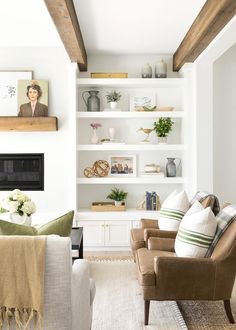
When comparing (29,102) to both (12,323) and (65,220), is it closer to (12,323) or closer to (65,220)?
(65,220)

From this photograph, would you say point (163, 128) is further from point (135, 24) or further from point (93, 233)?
point (93, 233)

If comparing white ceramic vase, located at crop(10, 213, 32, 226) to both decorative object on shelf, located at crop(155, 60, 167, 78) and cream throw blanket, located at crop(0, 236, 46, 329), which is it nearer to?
cream throw blanket, located at crop(0, 236, 46, 329)

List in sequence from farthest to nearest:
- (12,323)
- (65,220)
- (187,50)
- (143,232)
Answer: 1. (187,50)
2. (143,232)
3. (65,220)
4. (12,323)

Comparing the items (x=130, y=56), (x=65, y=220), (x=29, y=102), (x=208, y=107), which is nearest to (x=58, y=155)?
(x=29, y=102)

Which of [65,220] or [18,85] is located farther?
[18,85]

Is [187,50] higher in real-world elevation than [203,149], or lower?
higher

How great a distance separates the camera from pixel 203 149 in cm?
532

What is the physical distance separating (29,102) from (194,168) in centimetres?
238

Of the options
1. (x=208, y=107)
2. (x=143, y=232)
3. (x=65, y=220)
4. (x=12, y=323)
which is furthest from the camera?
(x=208, y=107)

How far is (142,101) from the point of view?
5836 mm

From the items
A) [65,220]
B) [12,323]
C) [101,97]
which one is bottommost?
[12,323]

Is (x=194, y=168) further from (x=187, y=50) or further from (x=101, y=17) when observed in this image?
(x=101, y=17)

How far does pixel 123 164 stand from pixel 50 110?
1.27 metres

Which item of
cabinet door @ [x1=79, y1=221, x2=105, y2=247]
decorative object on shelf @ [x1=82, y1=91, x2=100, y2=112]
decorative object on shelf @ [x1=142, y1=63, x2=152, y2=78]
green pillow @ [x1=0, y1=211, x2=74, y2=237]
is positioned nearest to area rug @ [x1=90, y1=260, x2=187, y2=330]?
green pillow @ [x1=0, y1=211, x2=74, y2=237]
